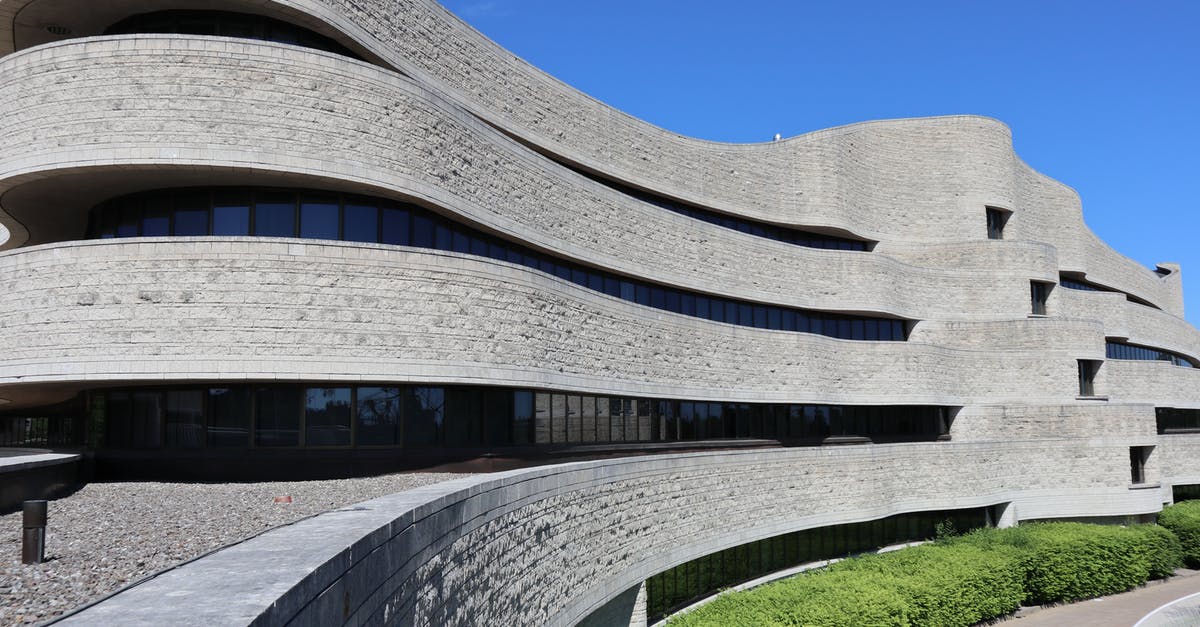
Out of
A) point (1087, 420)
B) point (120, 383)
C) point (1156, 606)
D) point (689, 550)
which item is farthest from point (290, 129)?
point (1087, 420)

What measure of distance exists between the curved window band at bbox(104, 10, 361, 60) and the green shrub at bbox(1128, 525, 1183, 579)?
38.0 m

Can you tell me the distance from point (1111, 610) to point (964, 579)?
7.81 meters

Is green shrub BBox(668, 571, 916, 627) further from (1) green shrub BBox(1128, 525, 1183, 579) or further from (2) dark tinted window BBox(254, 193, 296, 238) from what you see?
(1) green shrub BBox(1128, 525, 1183, 579)

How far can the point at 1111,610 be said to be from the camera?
32250mm

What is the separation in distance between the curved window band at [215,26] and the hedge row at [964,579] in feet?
54.2

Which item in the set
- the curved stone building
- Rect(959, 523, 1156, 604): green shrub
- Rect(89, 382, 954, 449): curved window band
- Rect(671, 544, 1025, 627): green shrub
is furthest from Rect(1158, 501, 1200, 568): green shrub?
Rect(89, 382, 954, 449): curved window band

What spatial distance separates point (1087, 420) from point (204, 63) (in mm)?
39540

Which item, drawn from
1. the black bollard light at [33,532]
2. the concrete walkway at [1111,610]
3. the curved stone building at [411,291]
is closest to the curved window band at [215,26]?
the curved stone building at [411,291]

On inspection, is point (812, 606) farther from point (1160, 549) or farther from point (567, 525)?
point (1160, 549)

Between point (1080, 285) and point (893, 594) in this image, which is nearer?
point (893, 594)

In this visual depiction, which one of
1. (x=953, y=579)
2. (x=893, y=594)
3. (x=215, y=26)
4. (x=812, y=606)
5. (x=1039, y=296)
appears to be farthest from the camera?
(x=1039, y=296)

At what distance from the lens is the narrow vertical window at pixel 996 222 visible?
A: 148 ft

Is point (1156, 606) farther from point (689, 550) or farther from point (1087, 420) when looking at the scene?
point (689, 550)

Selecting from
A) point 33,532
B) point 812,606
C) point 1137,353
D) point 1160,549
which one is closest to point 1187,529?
point 1160,549
